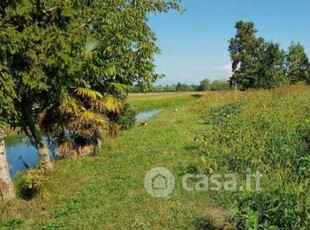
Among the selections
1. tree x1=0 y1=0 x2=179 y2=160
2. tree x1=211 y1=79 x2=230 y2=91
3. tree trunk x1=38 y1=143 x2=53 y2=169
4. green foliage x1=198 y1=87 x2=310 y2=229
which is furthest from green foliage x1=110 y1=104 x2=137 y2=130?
tree x1=211 y1=79 x2=230 y2=91

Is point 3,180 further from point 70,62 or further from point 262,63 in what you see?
point 262,63

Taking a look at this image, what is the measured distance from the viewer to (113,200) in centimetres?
863

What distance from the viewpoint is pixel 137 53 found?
1612cm

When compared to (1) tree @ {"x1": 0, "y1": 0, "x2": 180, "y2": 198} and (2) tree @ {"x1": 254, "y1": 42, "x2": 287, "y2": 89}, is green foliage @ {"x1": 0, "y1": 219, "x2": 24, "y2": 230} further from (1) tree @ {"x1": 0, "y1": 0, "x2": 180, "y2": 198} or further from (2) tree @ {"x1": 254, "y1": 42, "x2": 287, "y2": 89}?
(2) tree @ {"x1": 254, "y1": 42, "x2": 287, "y2": 89}

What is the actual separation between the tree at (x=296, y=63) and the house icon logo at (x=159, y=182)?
5308 centimetres

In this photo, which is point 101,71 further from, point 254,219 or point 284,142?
point 254,219

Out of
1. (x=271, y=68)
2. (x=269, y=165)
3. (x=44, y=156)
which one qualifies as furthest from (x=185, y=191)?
(x=271, y=68)

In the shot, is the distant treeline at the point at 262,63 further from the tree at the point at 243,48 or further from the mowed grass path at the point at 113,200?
the mowed grass path at the point at 113,200

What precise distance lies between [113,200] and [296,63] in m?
57.3

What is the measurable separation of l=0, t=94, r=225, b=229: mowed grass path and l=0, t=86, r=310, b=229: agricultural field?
2 centimetres

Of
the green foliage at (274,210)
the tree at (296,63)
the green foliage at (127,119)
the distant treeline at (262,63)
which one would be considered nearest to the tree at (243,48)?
the distant treeline at (262,63)

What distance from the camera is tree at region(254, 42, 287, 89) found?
174 ft

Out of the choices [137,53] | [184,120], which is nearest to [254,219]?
[137,53]

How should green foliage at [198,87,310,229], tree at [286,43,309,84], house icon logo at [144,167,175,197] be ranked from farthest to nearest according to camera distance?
tree at [286,43,309,84] < house icon logo at [144,167,175,197] < green foliage at [198,87,310,229]
